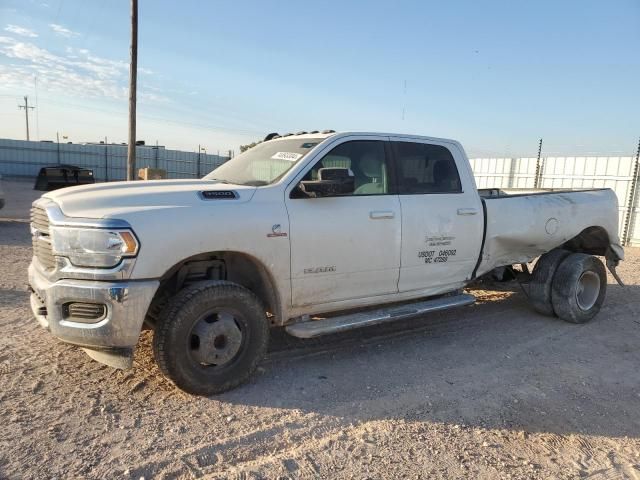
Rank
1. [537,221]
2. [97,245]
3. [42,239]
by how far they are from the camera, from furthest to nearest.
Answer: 1. [537,221]
2. [42,239]
3. [97,245]

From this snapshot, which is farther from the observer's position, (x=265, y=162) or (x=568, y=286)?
(x=568, y=286)

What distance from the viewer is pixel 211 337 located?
3750mm

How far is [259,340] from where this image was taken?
398 cm

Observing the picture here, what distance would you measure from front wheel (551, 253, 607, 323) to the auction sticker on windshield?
3.77 meters

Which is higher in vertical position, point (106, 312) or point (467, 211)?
point (467, 211)

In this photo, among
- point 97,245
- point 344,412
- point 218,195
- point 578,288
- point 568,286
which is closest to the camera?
point 97,245

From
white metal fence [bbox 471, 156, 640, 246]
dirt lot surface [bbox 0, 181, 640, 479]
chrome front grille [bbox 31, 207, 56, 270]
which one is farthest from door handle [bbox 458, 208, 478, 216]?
white metal fence [bbox 471, 156, 640, 246]

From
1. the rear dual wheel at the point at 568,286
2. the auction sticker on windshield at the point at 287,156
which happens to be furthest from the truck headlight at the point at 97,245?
the rear dual wheel at the point at 568,286

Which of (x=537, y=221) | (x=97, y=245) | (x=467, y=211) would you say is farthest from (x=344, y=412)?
(x=537, y=221)

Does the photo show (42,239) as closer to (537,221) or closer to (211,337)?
(211,337)

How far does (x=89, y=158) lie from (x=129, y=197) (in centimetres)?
3435

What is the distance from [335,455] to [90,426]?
64.1 inches

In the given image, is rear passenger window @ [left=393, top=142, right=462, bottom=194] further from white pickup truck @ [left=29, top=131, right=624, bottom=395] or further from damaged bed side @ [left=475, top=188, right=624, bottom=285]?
damaged bed side @ [left=475, top=188, right=624, bottom=285]

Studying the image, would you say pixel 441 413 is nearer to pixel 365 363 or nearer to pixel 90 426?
pixel 365 363
